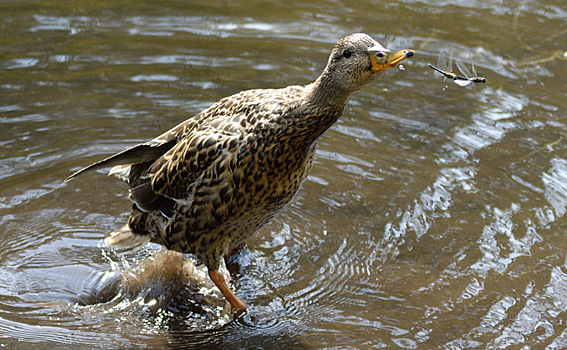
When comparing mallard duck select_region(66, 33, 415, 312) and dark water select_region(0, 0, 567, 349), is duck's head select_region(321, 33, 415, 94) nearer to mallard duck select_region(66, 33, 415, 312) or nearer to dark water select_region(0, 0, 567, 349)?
mallard duck select_region(66, 33, 415, 312)

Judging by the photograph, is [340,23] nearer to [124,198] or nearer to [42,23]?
[42,23]

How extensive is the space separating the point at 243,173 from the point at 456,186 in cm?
220

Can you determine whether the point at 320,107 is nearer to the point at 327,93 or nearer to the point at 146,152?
the point at 327,93

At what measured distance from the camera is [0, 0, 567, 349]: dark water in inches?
185

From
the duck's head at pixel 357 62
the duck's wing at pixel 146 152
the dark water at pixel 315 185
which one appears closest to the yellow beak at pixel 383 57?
the duck's head at pixel 357 62

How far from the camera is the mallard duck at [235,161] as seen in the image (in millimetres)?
4180

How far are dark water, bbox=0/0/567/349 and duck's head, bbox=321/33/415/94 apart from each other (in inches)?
58.6

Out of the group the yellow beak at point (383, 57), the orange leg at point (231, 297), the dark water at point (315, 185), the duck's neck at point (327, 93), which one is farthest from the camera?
the orange leg at point (231, 297)

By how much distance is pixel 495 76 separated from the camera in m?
7.65

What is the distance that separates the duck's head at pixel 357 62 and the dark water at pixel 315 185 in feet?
4.88

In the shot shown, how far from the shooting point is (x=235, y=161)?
4.45 m

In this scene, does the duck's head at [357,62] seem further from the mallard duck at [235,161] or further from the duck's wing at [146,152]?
the duck's wing at [146,152]

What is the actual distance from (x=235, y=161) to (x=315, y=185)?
172cm

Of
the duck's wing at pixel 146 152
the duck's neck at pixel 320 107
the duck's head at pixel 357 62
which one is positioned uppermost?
the duck's head at pixel 357 62
